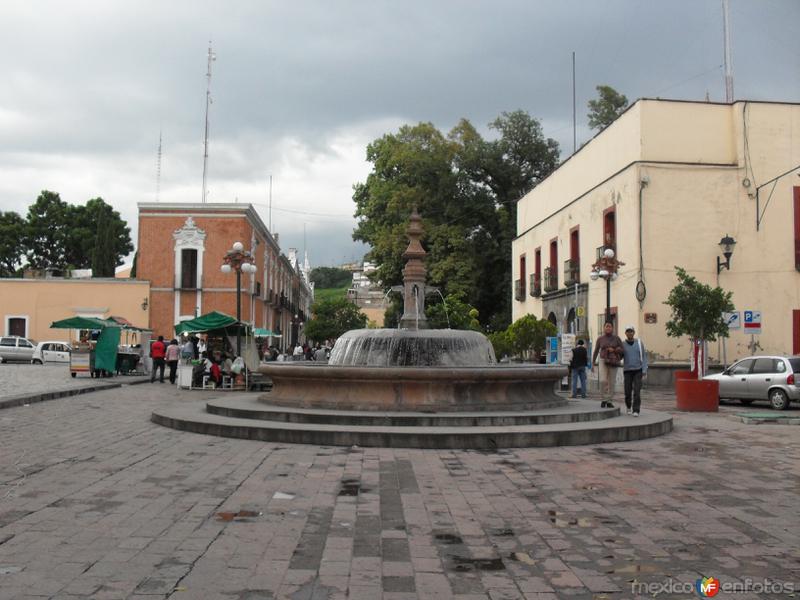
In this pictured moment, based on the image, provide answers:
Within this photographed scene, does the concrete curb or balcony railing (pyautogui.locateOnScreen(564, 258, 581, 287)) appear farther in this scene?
balcony railing (pyautogui.locateOnScreen(564, 258, 581, 287))

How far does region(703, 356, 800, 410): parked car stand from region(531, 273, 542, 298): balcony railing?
17.3 m

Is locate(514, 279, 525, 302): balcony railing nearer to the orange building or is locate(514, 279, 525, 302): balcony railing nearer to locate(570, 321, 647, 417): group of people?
the orange building

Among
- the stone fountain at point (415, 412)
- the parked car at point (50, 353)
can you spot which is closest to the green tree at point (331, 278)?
the parked car at point (50, 353)

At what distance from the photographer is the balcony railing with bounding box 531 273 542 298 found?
35500 mm

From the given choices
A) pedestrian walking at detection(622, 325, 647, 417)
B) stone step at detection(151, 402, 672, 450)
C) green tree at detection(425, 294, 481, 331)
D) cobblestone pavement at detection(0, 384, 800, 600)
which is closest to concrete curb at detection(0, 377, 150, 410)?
cobblestone pavement at detection(0, 384, 800, 600)

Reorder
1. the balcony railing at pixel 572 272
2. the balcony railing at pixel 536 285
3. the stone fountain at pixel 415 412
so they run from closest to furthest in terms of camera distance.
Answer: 1. the stone fountain at pixel 415 412
2. the balcony railing at pixel 572 272
3. the balcony railing at pixel 536 285

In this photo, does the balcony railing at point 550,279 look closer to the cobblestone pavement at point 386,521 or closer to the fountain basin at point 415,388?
the fountain basin at point 415,388

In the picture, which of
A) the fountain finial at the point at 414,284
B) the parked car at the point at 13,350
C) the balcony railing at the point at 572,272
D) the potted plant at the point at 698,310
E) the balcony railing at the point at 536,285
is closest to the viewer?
the fountain finial at the point at 414,284

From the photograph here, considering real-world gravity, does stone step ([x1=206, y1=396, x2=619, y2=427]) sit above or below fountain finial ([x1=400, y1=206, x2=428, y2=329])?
below

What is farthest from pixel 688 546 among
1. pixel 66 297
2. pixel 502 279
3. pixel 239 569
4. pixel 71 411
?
pixel 66 297

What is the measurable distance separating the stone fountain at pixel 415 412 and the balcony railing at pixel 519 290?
25.9 metres

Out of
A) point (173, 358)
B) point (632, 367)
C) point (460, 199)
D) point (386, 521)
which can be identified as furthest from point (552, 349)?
point (386, 521)

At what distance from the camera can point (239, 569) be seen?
4.25 meters

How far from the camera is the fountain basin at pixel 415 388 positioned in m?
10.5
